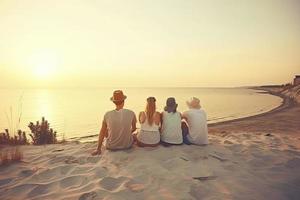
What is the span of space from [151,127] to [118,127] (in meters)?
0.81

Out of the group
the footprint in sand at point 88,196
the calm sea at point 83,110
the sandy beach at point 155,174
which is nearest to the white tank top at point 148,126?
the sandy beach at point 155,174

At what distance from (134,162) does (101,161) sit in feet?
2.07

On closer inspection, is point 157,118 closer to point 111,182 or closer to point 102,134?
point 102,134

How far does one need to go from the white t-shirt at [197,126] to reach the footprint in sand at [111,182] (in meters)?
2.73

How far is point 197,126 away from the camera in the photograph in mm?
6363

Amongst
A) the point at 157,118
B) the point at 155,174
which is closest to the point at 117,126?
the point at 157,118

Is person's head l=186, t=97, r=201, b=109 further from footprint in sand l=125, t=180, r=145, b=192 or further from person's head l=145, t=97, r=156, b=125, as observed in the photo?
footprint in sand l=125, t=180, r=145, b=192

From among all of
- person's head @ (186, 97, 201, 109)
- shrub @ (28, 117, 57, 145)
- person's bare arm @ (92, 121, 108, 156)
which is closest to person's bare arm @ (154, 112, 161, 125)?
person's head @ (186, 97, 201, 109)

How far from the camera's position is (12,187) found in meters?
3.85

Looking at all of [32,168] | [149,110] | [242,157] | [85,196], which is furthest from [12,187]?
[242,157]

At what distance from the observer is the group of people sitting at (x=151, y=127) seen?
5652 mm

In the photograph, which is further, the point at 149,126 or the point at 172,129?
the point at 172,129

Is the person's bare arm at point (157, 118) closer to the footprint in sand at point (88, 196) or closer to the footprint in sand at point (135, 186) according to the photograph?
the footprint in sand at point (135, 186)

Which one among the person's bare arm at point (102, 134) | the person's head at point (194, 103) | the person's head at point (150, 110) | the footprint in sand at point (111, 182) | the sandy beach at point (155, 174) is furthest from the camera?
the person's head at point (194, 103)
